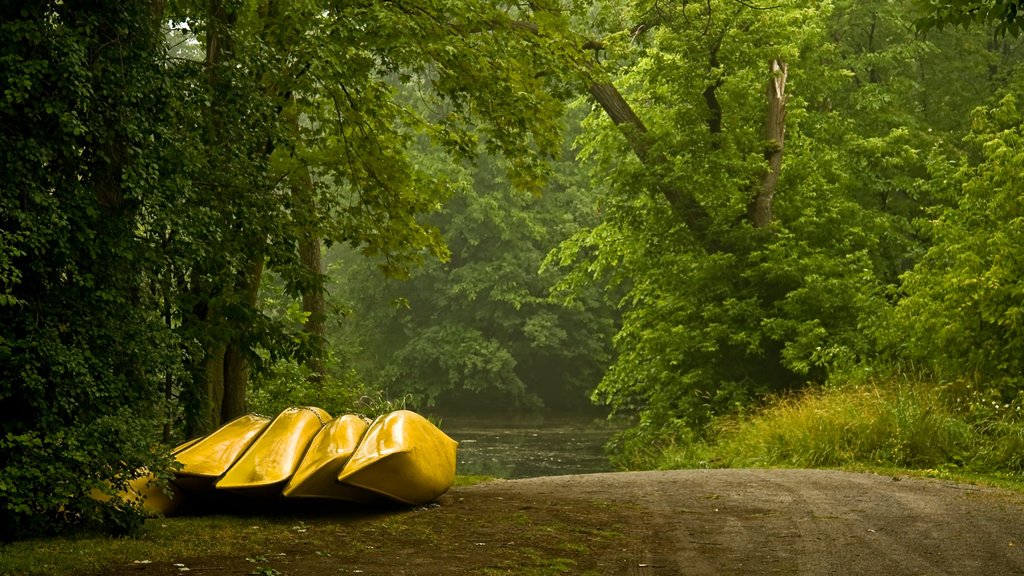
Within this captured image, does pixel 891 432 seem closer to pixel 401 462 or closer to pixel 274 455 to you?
pixel 401 462

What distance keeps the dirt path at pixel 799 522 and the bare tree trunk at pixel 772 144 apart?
10665 millimetres

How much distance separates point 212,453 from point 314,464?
3.06ft

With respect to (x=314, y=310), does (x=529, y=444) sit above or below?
below

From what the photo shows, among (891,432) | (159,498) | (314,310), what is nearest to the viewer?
(159,498)

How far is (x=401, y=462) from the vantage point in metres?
8.13

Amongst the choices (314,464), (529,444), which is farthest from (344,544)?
(529,444)

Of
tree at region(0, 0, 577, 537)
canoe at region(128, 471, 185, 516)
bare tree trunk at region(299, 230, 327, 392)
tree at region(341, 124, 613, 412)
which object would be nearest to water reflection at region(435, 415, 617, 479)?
tree at region(341, 124, 613, 412)

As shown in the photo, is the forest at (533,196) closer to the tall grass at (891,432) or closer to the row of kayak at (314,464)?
the tall grass at (891,432)

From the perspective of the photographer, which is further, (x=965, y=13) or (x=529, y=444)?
(x=529, y=444)

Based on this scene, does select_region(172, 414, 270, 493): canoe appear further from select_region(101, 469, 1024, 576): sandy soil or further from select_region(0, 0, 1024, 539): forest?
select_region(101, 469, 1024, 576): sandy soil

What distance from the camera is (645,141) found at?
21.1m

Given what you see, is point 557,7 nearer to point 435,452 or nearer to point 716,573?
point 435,452

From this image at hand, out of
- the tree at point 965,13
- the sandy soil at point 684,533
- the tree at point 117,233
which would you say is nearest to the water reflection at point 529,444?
the sandy soil at point 684,533

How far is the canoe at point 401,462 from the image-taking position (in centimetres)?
800
